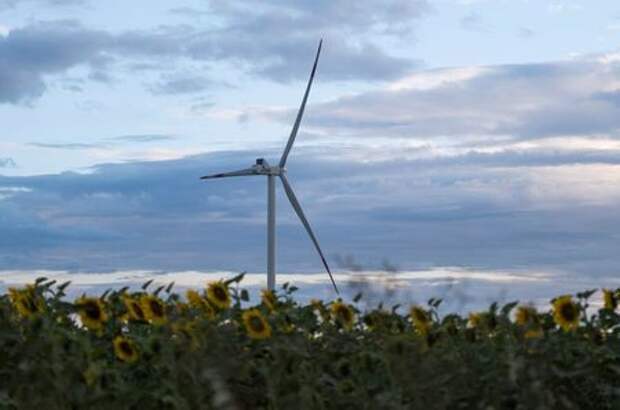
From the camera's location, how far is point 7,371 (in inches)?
306

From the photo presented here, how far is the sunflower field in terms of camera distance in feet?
21.6

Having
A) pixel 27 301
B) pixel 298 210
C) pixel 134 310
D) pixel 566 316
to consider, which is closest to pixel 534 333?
pixel 566 316

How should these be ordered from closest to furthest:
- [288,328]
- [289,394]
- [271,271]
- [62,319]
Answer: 1. [289,394]
2. [288,328]
3. [62,319]
4. [271,271]

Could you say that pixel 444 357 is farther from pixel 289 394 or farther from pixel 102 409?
pixel 102 409

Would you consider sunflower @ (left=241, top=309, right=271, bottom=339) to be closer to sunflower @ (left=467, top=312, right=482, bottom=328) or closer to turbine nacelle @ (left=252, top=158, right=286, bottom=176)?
sunflower @ (left=467, top=312, right=482, bottom=328)

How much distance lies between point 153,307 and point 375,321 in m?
1.69

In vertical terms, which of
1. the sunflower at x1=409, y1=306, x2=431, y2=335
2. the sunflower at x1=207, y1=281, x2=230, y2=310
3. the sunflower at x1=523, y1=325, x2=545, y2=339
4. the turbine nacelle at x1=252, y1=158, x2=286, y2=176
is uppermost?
the turbine nacelle at x1=252, y1=158, x2=286, y2=176

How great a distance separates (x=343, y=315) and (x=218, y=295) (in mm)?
969

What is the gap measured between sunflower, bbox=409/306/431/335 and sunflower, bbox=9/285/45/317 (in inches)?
113

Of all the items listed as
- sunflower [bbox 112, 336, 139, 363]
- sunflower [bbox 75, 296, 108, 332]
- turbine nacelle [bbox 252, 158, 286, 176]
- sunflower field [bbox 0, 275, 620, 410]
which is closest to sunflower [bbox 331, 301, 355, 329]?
sunflower field [bbox 0, 275, 620, 410]

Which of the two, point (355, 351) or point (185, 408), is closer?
point (185, 408)

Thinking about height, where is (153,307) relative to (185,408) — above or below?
above

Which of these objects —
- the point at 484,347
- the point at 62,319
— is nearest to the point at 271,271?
the point at 62,319

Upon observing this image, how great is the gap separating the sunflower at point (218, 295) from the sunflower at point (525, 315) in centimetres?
221
